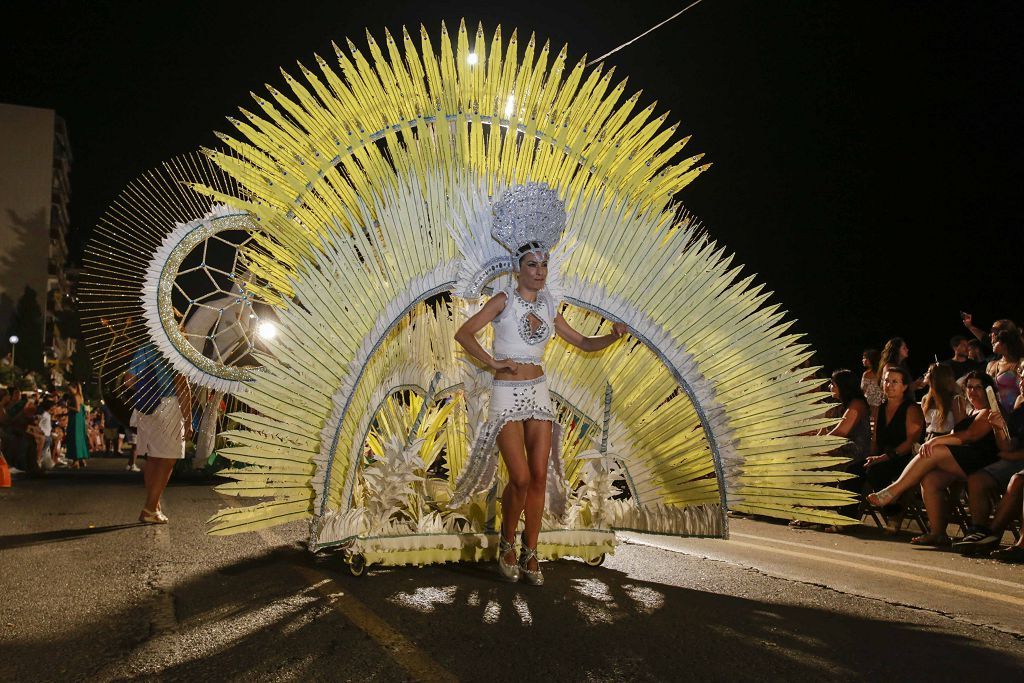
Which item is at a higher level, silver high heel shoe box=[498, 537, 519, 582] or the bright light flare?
the bright light flare

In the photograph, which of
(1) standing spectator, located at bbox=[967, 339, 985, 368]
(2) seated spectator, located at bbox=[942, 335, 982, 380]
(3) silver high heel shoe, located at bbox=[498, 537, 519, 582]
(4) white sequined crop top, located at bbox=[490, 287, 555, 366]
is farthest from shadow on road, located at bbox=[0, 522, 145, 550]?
(1) standing spectator, located at bbox=[967, 339, 985, 368]

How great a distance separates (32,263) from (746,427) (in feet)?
Answer: 229

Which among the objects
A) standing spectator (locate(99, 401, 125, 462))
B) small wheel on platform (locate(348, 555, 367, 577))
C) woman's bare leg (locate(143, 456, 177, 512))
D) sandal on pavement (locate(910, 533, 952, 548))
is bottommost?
small wheel on platform (locate(348, 555, 367, 577))

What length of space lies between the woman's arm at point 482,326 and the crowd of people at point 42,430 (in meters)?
7.87

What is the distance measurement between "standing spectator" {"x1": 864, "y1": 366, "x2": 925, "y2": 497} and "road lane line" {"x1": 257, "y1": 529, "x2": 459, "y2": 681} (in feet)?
16.9

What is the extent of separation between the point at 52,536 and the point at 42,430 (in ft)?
30.5

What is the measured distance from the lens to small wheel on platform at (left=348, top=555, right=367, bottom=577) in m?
4.93

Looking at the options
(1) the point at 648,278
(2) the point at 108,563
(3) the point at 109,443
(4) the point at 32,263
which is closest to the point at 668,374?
(1) the point at 648,278

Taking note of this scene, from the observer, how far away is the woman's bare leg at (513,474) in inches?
193

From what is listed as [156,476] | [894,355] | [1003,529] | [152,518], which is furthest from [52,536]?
[894,355]

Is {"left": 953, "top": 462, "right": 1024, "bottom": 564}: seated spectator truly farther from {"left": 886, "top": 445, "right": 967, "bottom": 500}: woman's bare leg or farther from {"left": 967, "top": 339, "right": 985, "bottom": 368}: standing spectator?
{"left": 967, "top": 339, "right": 985, "bottom": 368}: standing spectator

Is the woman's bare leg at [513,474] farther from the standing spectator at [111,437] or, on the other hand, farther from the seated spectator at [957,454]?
the standing spectator at [111,437]

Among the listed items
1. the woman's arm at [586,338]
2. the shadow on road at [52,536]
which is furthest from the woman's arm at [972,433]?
the shadow on road at [52,536]

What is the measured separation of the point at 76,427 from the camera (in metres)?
17.3
